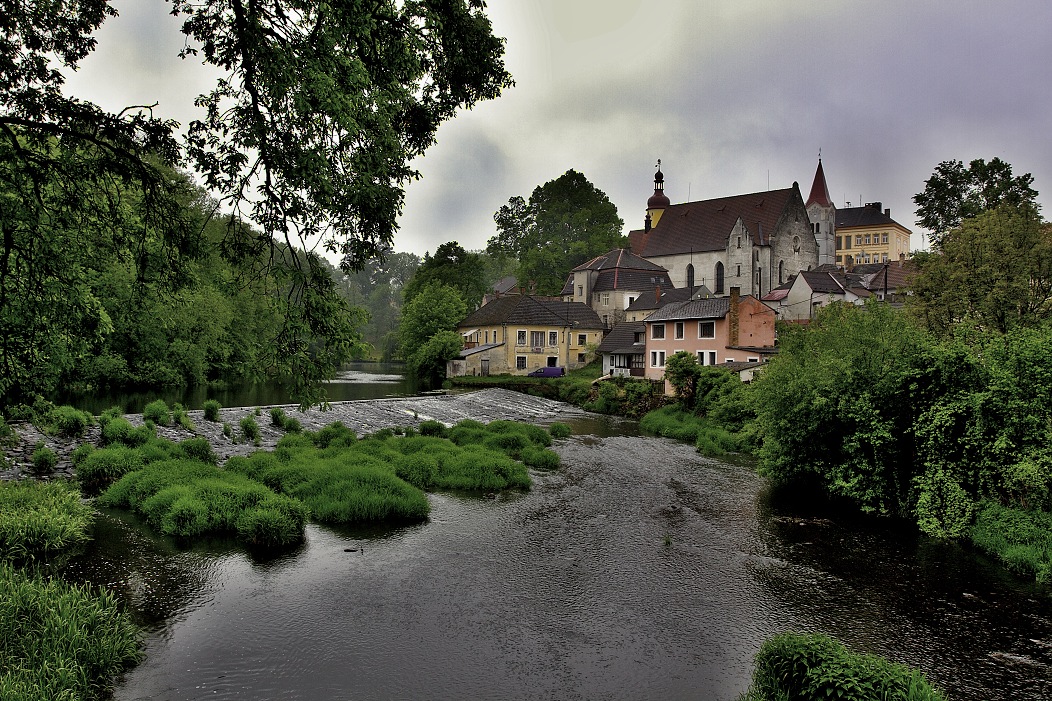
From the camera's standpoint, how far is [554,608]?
1137 centimetres

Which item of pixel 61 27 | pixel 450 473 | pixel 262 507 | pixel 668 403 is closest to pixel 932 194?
pixel 668 403

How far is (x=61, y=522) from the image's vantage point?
1332cm

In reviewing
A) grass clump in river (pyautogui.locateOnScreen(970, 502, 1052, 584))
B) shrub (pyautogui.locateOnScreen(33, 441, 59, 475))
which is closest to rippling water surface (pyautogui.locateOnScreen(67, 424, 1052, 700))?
grass clump in river (pyautogui.locateOnScreen(970, 502, 1052, 584))

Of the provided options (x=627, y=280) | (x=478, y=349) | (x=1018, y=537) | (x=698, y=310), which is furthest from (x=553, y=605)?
(x=627, y=280)

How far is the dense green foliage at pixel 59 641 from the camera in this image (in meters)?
7.94

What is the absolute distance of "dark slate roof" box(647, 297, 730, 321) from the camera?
147ft

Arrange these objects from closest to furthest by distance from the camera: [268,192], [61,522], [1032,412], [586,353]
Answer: [268,192] < [61,522] < [1032,412] < [586,353]

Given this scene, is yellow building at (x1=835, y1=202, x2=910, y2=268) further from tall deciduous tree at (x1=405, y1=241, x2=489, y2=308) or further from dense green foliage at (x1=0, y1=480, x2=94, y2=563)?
dense green foliage at (x1=0, y1=480, x2=94, y2=563)

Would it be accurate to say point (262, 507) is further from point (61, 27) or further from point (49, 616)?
point (61, 27)

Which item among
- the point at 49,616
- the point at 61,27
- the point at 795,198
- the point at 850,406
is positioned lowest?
the point at 49,616

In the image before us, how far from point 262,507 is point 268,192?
10458mm

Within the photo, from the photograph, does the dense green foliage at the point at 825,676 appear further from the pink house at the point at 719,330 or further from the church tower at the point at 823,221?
the church tower at the point at 823,221

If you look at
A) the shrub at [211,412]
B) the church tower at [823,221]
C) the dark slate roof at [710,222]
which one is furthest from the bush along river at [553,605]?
the church tower at [823,221]

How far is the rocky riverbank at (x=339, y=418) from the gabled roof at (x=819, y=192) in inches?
2660
